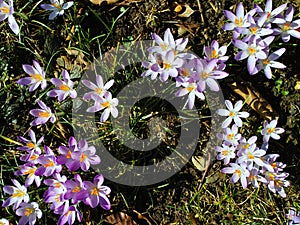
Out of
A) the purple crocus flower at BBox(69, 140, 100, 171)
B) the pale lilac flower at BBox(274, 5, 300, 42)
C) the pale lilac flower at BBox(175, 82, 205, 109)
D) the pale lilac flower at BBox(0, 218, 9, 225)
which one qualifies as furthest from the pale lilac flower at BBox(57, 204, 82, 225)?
the pale lilac flower at BBox(274, 5, 300, 42)

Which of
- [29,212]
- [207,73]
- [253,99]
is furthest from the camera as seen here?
[253,99]

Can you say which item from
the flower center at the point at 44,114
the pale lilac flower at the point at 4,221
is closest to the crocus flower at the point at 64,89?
the flower center at the point at 44,114

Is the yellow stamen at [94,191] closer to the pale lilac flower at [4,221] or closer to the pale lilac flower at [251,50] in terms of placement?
the pale lilac flower at [4,221]

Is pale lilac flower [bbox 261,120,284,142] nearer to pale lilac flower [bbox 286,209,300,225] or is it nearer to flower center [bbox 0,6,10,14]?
pale lilac flower [bbox 286,209,300,225]

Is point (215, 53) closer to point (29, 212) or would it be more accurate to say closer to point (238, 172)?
point (238, 172)

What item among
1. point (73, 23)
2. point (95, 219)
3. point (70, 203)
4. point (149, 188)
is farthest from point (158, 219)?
point (73, 23)

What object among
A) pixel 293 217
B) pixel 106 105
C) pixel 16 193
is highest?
pixel 106 105

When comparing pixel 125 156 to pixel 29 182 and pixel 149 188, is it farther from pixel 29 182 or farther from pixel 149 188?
pixel 29 182

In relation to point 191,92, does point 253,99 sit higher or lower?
lower

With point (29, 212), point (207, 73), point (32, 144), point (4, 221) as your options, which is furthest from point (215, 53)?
point (4, 221)
